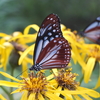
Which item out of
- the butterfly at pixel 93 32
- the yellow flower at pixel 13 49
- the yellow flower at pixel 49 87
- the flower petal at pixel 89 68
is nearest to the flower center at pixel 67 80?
the yellow flower at pixel 49 87

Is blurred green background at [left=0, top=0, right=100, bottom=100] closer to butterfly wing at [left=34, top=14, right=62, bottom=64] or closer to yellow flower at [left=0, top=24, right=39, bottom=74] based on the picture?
yellow flower at [left=0, top=24, right=39, bottom=74]

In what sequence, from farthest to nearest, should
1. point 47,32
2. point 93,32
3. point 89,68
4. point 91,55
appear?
1. point 93,32
2. point 91,55
3. point 89,68
4. point 47,32

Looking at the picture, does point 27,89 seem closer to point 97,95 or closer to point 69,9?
point 97,95

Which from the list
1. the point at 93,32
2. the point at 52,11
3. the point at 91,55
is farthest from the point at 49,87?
the point at 52,11

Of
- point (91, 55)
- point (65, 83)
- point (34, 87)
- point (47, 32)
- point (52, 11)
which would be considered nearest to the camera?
point (34, 87)

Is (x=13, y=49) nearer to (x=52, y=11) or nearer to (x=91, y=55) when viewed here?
(x=91, y=55)

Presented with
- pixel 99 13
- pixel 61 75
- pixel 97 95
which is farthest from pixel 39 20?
pixel 97 95

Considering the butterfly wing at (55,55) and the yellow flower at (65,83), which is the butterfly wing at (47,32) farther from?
the yellow flower at (65,83)
